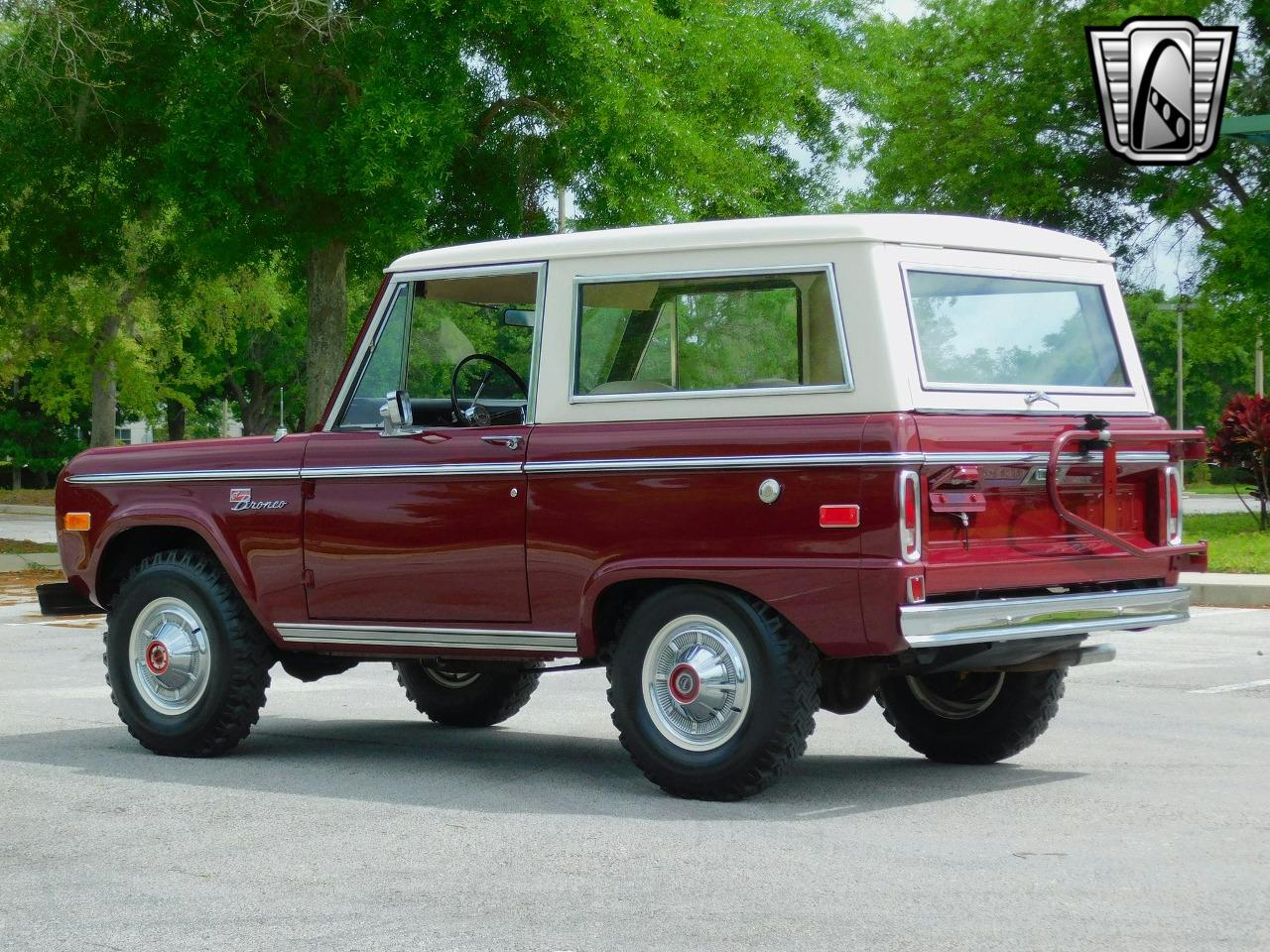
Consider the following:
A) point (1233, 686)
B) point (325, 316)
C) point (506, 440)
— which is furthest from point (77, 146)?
point (506, 440)

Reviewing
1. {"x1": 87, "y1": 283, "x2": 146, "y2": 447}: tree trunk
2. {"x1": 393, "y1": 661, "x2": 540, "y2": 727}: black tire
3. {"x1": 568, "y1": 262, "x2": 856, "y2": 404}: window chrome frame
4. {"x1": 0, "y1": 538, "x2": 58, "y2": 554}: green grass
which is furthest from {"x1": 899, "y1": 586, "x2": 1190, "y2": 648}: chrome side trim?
{"x1": 87, "y1": 283, "x2": 146, "y2": 447}: tree trunk

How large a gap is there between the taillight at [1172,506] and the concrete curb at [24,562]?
60.8 feet

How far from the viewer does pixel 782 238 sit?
7266 mm

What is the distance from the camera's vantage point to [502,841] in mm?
6605

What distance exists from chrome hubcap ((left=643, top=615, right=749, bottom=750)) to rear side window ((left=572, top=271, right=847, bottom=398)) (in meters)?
0.96

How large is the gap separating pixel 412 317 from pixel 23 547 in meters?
21.2

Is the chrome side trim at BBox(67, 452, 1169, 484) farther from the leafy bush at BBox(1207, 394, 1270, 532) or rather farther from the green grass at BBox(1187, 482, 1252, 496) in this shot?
the green grass at BBox(1187, 482, 1252, 496)

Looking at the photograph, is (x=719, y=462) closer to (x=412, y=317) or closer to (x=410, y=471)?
(x=410, y=471)

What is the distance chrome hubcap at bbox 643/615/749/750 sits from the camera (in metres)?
7.11

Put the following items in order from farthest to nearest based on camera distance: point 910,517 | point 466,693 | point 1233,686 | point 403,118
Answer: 1. point 403,118
2. point 1233,686
3. point 466,693
4. point 910,517

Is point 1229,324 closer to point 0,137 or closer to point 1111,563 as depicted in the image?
point 0,137

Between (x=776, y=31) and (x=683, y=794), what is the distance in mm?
21159

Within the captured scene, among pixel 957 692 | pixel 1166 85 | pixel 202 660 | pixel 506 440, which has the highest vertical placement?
pixel 1166 85

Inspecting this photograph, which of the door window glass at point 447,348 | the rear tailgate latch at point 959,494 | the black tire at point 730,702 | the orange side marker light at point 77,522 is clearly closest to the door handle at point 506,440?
the door window glass at point 447,348
